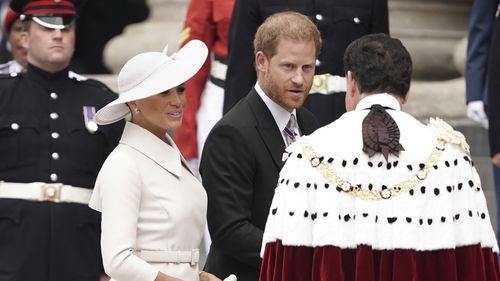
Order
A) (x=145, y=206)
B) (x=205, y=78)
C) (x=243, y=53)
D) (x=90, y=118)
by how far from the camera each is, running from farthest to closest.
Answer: (x=205, y=78) < (x=243, y=53) < (x=90, y=118) < (x=145, y=206)

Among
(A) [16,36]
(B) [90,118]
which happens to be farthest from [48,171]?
(A) [16,36]

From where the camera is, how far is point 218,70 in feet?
27.9

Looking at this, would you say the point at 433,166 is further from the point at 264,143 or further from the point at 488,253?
the point at 264,143

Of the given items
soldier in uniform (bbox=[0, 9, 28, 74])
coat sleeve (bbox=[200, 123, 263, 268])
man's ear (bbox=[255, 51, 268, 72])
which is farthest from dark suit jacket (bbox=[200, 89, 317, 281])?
soldier in uniform (bbox=[0, 9, 28, 74])

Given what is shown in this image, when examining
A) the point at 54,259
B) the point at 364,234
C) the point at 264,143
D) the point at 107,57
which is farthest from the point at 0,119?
the point at 107,57

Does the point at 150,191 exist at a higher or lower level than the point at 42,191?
higher

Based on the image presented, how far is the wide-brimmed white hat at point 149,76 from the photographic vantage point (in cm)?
572

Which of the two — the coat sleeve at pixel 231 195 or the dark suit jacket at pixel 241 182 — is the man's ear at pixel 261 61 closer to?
the dark suit jacket at pixel 241 182

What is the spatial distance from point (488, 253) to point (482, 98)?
338 centimetres

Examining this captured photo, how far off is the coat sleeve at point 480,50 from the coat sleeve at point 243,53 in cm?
157

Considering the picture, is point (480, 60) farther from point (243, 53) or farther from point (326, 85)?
point (243, 53)

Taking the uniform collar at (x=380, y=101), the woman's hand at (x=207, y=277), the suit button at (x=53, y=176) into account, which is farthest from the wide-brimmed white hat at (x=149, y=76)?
the suit button at (x=53, y=176)

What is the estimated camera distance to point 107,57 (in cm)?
1080

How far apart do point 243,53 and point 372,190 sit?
2.42 meters
